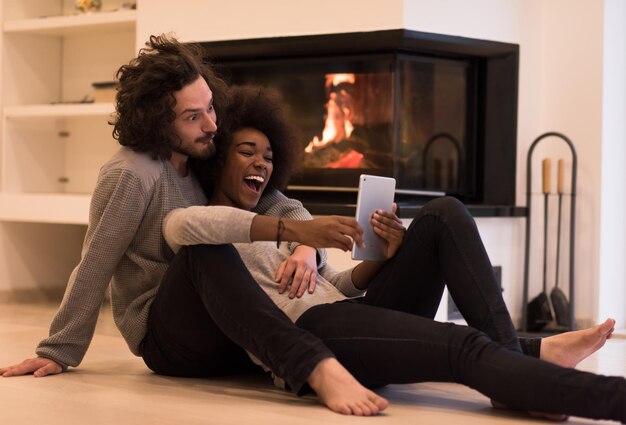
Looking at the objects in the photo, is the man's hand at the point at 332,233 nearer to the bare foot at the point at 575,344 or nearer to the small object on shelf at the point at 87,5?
the bare foot at the point at 575,344

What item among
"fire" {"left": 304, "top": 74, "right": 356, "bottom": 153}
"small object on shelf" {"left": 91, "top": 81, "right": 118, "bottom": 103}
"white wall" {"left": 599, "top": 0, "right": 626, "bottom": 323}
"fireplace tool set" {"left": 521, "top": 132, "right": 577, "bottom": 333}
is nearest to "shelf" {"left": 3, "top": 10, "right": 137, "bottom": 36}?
"small object on shelf" {"left": 91, "top": 81, "right": 118, "bottom": 103}

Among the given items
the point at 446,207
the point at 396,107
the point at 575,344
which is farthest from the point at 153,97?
the point at 396,107

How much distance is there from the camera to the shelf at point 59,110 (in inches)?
191

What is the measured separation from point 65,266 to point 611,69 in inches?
113

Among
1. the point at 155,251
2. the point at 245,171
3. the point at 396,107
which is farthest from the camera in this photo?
the point at 396,107

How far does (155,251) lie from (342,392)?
633mm

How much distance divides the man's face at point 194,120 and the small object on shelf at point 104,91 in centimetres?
248

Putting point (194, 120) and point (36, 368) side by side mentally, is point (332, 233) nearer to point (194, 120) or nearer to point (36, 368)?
point (194, 120)

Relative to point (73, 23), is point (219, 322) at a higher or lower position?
lower

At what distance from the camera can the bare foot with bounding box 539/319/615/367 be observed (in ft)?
7.88

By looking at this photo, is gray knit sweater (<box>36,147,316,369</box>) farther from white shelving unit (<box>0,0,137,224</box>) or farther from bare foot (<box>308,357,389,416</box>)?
white shelving unit (<box>0,0,137,224</box>)

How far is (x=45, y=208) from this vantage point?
16.2 feet

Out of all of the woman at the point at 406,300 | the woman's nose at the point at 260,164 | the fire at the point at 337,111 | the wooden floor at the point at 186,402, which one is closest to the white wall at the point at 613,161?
the fire at the point at 337,111

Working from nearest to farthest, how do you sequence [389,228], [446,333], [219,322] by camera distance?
1. [446,333]
2. [219,322]
3. [389,228]
